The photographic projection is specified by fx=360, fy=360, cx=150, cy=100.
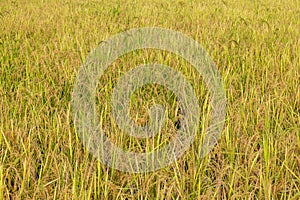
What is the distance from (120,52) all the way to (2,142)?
4.10 ft

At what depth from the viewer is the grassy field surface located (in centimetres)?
107

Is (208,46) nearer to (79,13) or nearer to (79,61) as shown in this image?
(79,61)

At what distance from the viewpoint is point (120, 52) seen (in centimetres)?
240

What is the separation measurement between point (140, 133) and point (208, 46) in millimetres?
1387

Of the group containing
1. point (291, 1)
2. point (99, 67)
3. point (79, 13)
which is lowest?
point (99, 67)

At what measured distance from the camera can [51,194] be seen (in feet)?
3.52

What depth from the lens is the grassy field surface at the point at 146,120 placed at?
3.51ft

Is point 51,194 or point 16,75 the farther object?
point 16,75

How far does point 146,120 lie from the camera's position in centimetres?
146

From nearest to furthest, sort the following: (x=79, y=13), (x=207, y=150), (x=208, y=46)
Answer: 1. (x=207, y=150)
2. (x=208, y=46)
3. (x=79, y=13)

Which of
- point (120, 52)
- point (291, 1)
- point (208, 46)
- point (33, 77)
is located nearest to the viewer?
point (33, 77)

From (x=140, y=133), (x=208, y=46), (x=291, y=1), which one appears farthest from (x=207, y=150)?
(x=291, y=1)

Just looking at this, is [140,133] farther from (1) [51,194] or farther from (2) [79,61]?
(2) [79,61]

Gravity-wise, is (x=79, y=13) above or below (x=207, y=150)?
above
